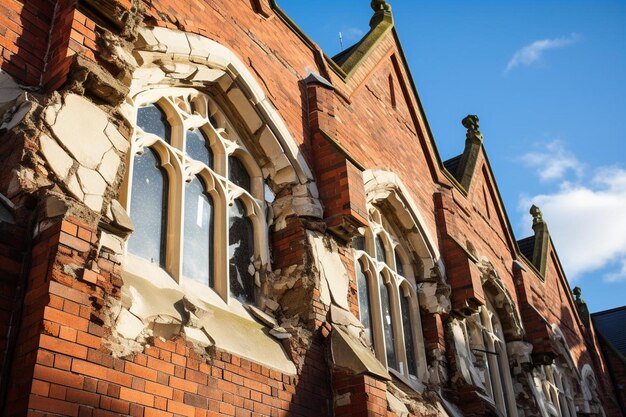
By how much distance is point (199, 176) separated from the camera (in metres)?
6.20

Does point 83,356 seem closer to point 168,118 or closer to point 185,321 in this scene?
point 185,321

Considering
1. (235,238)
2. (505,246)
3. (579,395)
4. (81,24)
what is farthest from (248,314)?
(579,395)

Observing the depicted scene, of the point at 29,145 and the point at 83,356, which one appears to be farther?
the point at 29,145

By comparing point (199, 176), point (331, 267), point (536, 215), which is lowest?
point (331, 267)

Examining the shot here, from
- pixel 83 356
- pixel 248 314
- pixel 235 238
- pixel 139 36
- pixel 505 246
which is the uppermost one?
pixel 505 246

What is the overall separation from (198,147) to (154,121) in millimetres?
585

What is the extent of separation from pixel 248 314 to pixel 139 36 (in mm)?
2543

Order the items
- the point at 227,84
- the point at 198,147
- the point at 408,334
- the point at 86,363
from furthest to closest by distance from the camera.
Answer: the point at 408,334 < the point at 227,84 < the point at 198,147 < the point at 86,363

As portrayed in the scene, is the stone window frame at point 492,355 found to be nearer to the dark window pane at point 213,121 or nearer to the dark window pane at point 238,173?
the dark window pane at point 238,173

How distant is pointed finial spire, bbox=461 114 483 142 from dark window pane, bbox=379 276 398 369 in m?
6.96

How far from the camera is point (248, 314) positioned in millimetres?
5906

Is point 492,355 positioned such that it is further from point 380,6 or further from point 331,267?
point 380,6

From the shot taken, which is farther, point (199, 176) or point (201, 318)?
point (199, 176)

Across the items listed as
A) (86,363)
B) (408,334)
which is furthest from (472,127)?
(86,363)
